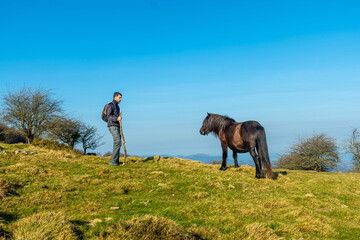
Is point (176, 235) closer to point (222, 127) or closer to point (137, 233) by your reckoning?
point (137, 233)

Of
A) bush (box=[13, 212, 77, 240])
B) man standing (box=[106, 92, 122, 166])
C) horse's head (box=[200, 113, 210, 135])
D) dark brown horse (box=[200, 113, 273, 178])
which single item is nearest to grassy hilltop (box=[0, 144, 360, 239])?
bush (box=[13, 212, 77, 240])

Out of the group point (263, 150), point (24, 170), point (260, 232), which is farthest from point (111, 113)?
point (260, 232)

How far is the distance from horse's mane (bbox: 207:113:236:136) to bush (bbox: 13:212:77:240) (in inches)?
388

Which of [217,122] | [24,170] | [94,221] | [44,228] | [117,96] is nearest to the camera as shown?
[44,228]

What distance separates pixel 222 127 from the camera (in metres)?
13.1

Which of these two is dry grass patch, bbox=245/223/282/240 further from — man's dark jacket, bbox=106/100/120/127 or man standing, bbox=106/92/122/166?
man's dark jacket, bbox=106/100/120/127

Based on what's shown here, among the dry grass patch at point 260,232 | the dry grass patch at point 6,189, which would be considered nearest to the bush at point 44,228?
the dry grass patch at point 6,189

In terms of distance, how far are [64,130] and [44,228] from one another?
91.4ft

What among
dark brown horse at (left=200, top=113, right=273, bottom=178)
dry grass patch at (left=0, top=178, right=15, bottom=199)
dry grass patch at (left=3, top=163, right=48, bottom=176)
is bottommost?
dry grass patch at (left=0, top=178, right=15, bottom=199)

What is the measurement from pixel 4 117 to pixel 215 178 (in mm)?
27349

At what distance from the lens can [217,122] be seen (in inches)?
531

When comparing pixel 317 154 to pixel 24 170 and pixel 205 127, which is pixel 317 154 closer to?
pixel 205 127

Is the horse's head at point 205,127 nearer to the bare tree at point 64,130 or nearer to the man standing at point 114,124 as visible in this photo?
the man standing at point 114,124

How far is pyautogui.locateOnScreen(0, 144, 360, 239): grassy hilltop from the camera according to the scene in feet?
13.7
